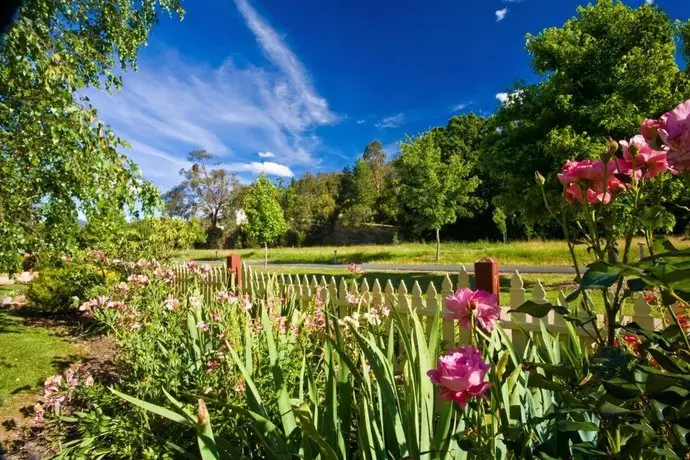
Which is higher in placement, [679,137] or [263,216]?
[263,216]

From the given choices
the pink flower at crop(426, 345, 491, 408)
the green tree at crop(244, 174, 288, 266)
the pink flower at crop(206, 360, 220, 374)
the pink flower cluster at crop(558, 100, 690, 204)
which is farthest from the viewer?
the green tree at crop(244, 174, 288, 266)

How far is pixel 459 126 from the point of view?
106 ft

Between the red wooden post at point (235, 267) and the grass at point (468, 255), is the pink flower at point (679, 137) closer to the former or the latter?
the red wooden post at point (235, 267)

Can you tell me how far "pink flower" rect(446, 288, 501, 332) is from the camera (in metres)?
0.98

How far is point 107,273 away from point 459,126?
3094cm

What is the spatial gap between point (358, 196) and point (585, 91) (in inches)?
1161

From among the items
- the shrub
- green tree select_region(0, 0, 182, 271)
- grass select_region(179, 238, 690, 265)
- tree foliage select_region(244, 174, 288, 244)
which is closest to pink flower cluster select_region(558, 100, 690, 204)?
green tree select_region(0, 0, 182, 271)

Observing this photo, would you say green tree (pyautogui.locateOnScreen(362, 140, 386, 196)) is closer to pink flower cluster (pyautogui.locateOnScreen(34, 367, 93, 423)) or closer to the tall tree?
the tall tree

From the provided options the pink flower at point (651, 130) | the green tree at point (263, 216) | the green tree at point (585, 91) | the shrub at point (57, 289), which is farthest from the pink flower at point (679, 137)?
the green tree at point (263, 216)

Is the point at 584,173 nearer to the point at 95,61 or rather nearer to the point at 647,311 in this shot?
the point at 647,311

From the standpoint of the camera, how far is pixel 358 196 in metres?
37.7

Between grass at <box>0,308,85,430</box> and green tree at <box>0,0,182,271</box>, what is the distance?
1.11 meters

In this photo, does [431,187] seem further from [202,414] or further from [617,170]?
[202,414]

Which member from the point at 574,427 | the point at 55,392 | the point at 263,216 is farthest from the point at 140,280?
the point at 263,216
